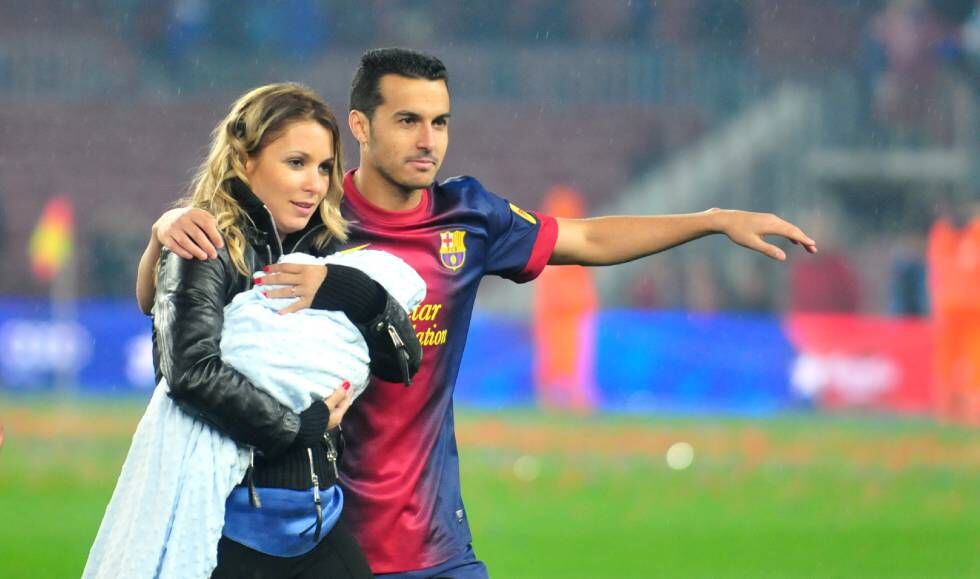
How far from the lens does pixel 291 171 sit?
368 centimetres

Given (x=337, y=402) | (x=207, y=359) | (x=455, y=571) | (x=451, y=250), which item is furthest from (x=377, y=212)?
(x=207, y=359)

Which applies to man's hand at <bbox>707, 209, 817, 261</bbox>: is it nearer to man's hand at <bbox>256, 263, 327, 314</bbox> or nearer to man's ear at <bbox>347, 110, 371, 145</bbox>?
Result: man's ear at <bbox>347, 110, 371, 145</bbox>

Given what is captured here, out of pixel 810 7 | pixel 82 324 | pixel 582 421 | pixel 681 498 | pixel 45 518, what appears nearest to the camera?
pixel 45 518

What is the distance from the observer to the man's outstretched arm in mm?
4418

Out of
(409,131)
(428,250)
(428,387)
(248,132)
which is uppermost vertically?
(409,131)

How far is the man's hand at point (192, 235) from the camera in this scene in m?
3.34

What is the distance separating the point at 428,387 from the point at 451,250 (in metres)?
0.41

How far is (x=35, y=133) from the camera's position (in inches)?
1200

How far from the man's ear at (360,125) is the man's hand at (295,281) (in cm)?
108

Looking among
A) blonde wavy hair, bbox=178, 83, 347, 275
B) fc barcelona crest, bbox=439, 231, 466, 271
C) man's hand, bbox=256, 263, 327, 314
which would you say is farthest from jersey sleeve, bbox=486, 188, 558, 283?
man's hand, bbox=256, 263, 327, 314

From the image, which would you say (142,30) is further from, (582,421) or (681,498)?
(681,498)

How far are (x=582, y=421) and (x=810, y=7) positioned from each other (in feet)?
54.4

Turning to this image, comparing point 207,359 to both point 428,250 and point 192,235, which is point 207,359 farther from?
point 428,250

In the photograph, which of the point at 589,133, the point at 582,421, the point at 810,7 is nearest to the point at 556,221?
the point at 582,421
